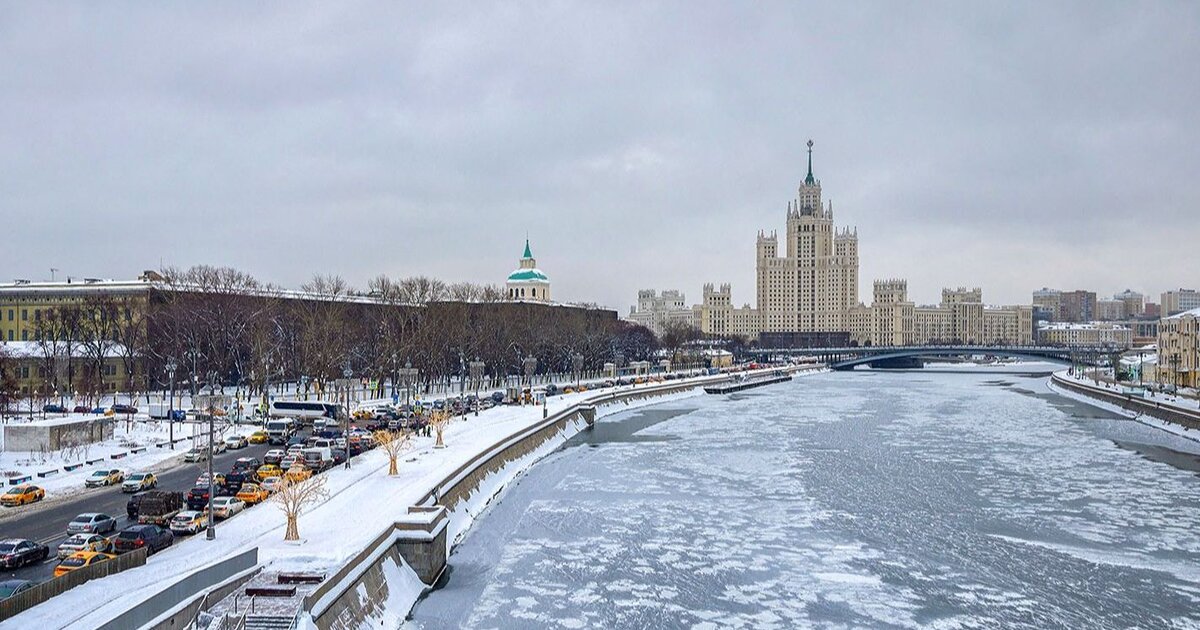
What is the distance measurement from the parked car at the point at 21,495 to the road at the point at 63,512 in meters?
0.34

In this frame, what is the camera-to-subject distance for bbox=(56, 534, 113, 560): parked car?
2181cm

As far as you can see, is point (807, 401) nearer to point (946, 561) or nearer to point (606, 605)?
point (946, 561)

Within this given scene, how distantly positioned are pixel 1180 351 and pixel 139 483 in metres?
86.0

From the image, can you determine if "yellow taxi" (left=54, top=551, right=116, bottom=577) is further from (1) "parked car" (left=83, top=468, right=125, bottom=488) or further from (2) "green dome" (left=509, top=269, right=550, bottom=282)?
(2) "green dome" (left=509, top=269, right=550, bottom=282)

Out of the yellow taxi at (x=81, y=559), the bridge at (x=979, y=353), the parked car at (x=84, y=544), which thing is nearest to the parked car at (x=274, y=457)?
the parked car at (x=84, y=544)

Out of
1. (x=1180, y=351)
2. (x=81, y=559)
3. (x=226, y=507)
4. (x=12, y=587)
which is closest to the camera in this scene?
(x=12, y=587)

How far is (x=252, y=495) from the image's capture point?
28.5 metres

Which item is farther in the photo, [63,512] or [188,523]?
[63,512]

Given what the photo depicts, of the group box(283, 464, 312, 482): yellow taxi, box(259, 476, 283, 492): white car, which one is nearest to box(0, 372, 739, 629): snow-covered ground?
box(283, 464, 312, 482): yellow taxi

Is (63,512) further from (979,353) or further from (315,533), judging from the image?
(979,353)

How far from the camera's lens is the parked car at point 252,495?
2830 cm

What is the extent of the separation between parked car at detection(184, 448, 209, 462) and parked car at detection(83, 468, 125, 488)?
4.95 metres

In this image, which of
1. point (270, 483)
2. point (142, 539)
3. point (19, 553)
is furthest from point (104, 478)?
point (142, 539)

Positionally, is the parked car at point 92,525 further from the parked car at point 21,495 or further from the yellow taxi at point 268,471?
the yellow taxi at point 268,471
